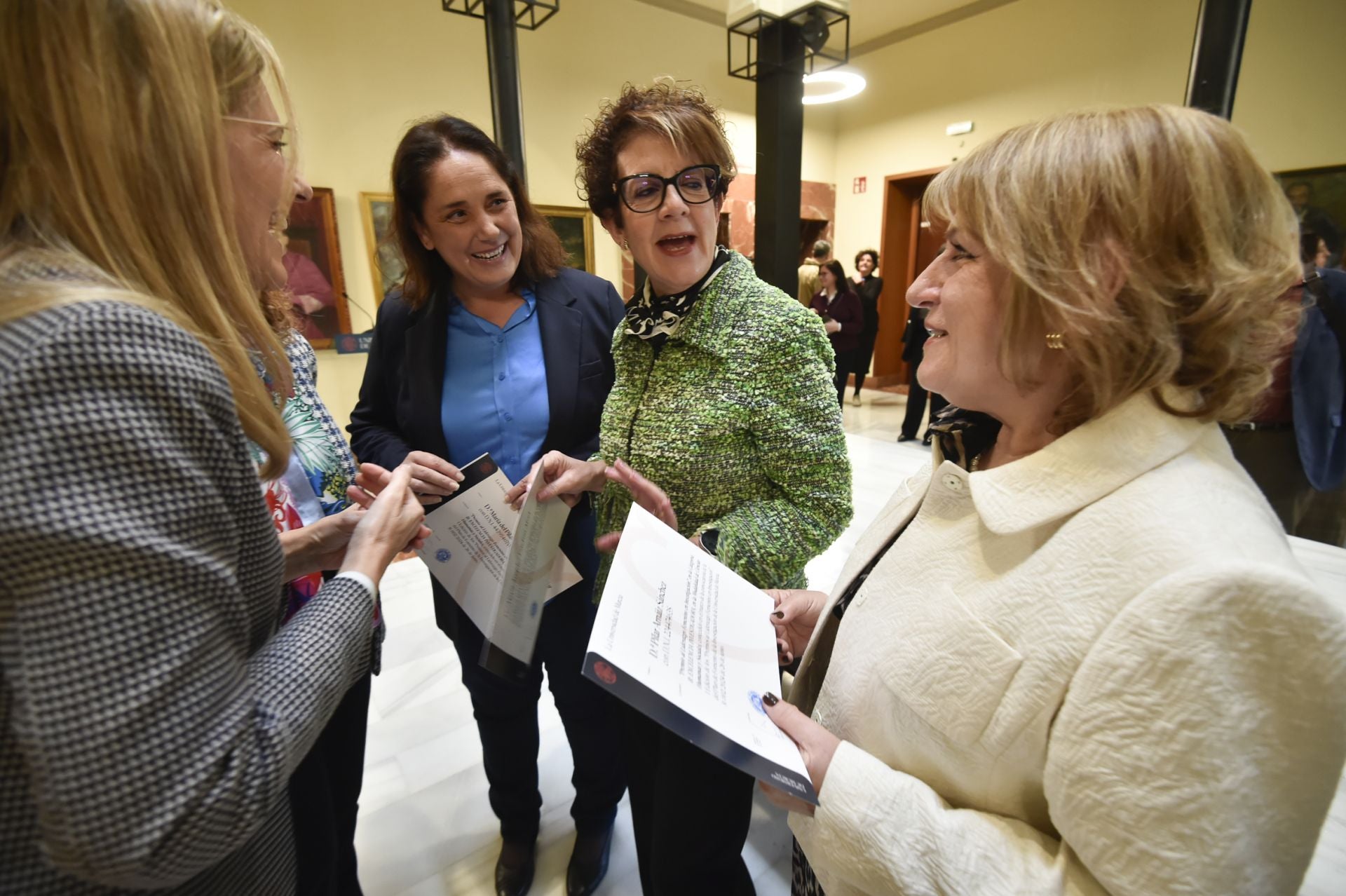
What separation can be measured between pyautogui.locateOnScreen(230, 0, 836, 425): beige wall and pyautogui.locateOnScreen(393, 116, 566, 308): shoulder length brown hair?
287 centimetres

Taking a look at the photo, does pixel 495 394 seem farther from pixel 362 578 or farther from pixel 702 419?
pixel 362 578

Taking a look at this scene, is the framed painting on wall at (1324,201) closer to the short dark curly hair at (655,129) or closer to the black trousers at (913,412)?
the black trousers at (913,412)

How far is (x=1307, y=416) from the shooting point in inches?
104

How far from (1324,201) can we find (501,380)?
688cm

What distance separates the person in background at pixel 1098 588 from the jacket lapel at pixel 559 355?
3.19 ft

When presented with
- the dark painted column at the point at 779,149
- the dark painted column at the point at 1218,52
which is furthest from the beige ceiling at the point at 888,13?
the dark painted column at the point at 1218,52

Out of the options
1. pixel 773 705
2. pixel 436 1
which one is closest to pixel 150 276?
pixel 773 705

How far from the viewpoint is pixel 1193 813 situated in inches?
21.9

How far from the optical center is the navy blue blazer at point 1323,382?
8.42ft

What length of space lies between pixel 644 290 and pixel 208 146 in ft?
2.85

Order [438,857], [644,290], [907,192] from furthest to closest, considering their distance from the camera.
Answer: [907,192] < [438,857] < [644,290]

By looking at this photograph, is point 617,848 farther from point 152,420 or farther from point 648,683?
point 152,420

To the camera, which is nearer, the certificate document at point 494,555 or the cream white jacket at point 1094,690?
the cream white jacket at point 1094,690

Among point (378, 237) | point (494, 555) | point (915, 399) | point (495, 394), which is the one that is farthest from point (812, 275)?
point (494, 555)
